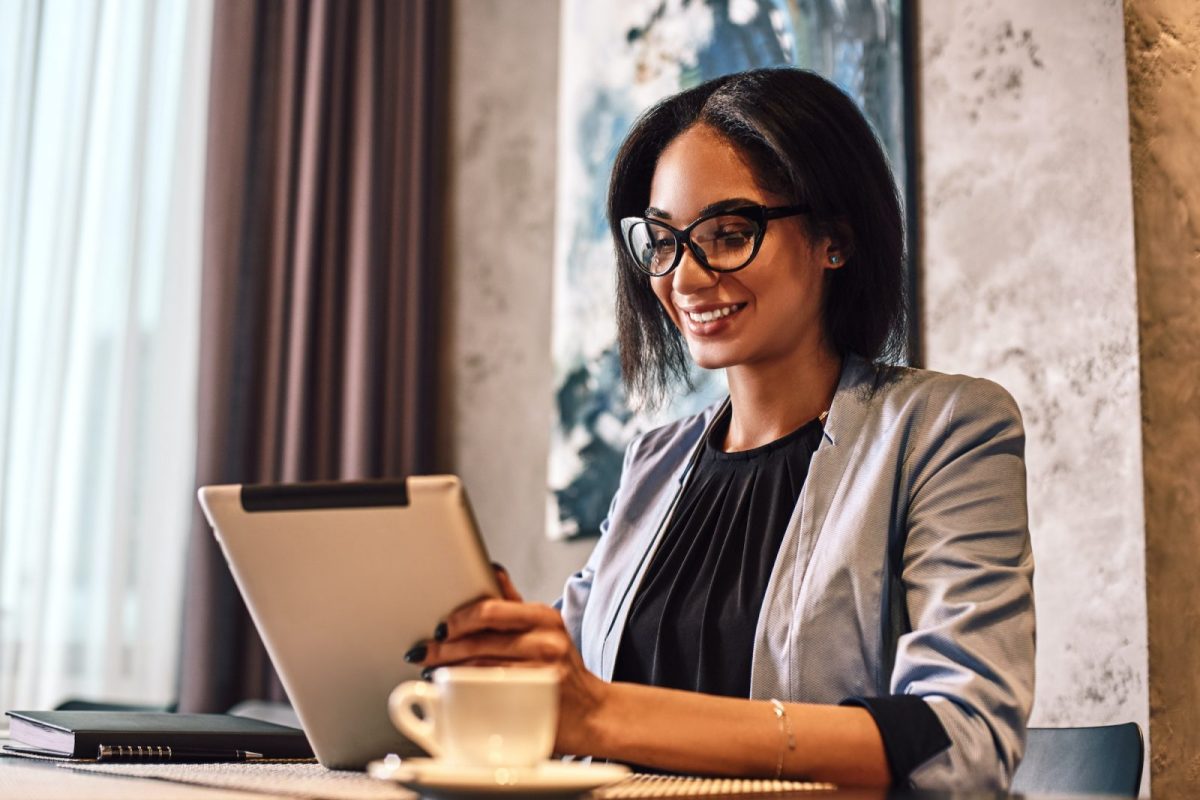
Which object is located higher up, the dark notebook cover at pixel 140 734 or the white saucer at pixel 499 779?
the white saucer at pixel 499 779

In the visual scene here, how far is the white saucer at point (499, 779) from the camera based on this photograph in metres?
0.74

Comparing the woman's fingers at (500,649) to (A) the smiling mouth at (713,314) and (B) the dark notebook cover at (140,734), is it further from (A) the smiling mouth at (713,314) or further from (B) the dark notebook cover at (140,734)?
(A) the smiling mouth at (713,314)

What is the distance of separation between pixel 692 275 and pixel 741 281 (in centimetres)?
6

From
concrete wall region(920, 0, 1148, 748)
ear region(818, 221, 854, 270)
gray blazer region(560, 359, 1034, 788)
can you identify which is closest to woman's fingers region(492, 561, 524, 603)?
gray blazer region(560, 359, 1034, 788)

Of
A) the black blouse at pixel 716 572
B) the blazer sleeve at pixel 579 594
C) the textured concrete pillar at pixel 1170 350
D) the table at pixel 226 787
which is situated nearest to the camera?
the table at pixel 226 787

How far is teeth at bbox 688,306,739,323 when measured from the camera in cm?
164

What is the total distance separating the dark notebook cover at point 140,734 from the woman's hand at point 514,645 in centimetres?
33

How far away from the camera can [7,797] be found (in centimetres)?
94

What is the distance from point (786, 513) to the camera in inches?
63.6

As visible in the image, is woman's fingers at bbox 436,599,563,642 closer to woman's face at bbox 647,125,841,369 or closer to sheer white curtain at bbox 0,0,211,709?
woman's face at bbox 647,125,841,369

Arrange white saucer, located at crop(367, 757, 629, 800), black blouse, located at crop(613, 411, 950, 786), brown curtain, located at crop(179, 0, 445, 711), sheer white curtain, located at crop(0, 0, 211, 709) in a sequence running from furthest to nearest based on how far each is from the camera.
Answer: brown curtain, located at crop(179, 0, 445, 711) < sheer white curtain, located at crop(0, 0, 211, 709) < black blouse, located at crop(613, 411, 950, 786) < white saucer, located at crop(367, 757, 629, 800)

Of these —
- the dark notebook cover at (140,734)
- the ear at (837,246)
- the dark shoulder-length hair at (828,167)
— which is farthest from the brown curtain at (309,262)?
the ear at (837,246)

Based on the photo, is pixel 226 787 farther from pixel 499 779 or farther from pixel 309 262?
pixel 309 262

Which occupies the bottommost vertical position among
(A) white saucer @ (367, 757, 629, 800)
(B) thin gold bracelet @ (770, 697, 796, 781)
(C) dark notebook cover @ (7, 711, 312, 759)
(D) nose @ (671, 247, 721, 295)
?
(C) dark notebook cover @ (7, 711, 312, 759)
